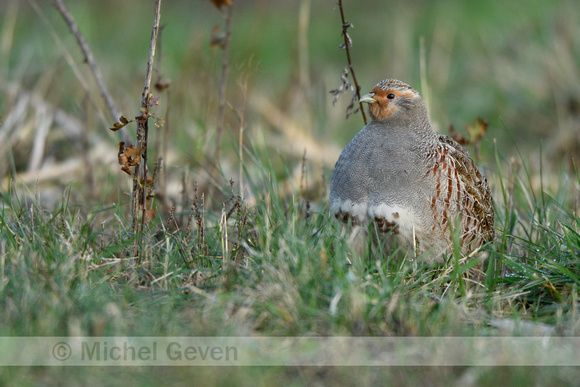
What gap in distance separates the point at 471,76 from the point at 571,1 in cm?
139

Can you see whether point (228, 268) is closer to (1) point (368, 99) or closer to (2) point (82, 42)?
(1) point (368, 99)

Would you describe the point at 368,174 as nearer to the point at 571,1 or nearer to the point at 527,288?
the point at 527,288

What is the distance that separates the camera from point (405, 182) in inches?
144

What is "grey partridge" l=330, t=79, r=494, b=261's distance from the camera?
142 inches

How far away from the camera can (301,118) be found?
23.8 feet

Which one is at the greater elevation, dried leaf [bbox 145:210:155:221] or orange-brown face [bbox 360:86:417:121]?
orange-brown face [bbox 360:86:417:121]

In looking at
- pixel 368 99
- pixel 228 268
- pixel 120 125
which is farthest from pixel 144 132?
pixel 368 99

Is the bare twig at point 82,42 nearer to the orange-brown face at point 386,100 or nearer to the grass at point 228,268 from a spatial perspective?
the grass at point 228,268

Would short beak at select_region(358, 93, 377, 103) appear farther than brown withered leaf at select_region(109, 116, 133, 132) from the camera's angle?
Yes

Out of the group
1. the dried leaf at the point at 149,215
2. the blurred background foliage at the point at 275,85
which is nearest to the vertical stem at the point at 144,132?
the dried leaf at the point at 149,215

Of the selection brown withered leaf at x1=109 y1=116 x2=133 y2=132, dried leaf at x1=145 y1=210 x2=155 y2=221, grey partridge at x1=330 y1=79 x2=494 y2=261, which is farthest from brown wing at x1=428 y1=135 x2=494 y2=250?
brown withered leaf at x1=109 y1=116 x2=133 y2=132

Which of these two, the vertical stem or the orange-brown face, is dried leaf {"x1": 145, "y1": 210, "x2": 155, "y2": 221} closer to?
the vertical stem

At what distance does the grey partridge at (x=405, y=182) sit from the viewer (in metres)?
3.61

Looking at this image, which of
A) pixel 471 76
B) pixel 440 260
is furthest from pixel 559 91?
pixel 440 260
